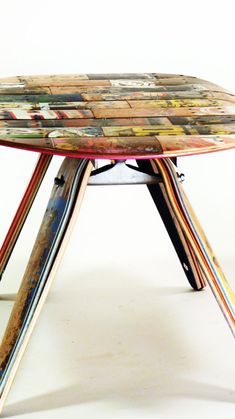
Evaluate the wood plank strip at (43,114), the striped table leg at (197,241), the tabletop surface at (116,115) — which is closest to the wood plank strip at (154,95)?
the tabletop surface at (116,115)

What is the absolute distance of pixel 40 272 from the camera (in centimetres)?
203

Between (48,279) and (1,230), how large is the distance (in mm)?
863

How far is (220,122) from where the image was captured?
2.09 m

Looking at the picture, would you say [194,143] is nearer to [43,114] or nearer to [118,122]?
[118,122]

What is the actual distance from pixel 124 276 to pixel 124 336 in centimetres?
34

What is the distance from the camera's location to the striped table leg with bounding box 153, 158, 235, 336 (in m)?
2.07

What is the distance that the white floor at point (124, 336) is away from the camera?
6.82 ft

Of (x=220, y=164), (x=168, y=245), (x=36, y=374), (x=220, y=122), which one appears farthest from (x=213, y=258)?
(x=220, y=164)

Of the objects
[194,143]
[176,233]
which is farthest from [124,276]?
[194,143]

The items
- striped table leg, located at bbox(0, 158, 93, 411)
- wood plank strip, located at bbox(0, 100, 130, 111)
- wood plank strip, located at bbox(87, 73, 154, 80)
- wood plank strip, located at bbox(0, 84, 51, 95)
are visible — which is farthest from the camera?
wood plank strip, located at bbox(87, 73, 154, 80)

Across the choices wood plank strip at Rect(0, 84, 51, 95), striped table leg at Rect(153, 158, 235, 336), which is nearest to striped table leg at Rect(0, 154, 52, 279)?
wood plank strip at Rect(0, 84, 51, 95)

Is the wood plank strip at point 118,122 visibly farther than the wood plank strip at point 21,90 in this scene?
No

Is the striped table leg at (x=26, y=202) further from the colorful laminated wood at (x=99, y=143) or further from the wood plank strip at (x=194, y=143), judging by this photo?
the wood plank strip at (x=194, y=143)

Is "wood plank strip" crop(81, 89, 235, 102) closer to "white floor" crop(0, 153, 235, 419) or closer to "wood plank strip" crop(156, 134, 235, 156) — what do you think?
"wood plank strip" crop(156, 134, 235, 156)
